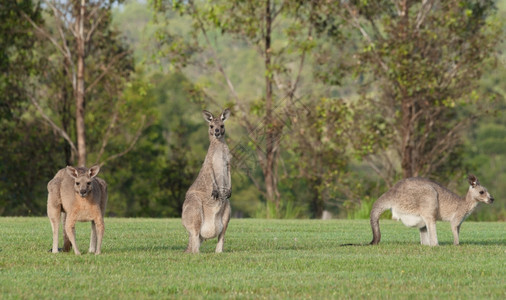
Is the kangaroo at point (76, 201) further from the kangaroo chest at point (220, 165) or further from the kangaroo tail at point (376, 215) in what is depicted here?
the kangaroo tail at point (376, 215)

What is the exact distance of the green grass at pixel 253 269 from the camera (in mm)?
9969

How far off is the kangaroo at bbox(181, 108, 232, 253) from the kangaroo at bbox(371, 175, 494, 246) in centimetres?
317

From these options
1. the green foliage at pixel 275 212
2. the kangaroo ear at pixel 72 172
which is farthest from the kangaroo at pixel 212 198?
the green foliage at pixel 275 212

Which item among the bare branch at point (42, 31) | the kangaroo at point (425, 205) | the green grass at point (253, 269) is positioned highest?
the bare branch at point (42, 31)

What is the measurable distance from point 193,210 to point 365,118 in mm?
24614

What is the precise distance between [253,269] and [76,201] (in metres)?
3.17

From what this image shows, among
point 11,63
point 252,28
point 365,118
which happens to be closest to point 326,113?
point 365,118

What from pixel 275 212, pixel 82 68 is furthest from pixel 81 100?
pixel 275 212

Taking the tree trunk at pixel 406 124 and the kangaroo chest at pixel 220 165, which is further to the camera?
the tree trunk at pixel 406 124

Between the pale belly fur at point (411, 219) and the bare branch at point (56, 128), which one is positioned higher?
the bare branch at point (56, 128)

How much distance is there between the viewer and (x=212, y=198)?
14.1 meters

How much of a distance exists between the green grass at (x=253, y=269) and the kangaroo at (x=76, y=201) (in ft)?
1.43

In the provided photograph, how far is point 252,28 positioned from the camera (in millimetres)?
37719

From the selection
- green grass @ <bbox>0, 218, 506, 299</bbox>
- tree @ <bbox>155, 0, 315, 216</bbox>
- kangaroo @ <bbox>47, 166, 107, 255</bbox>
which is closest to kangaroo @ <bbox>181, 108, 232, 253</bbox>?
green grass @ <bbox>0, 218, 506, 299</bbox>
